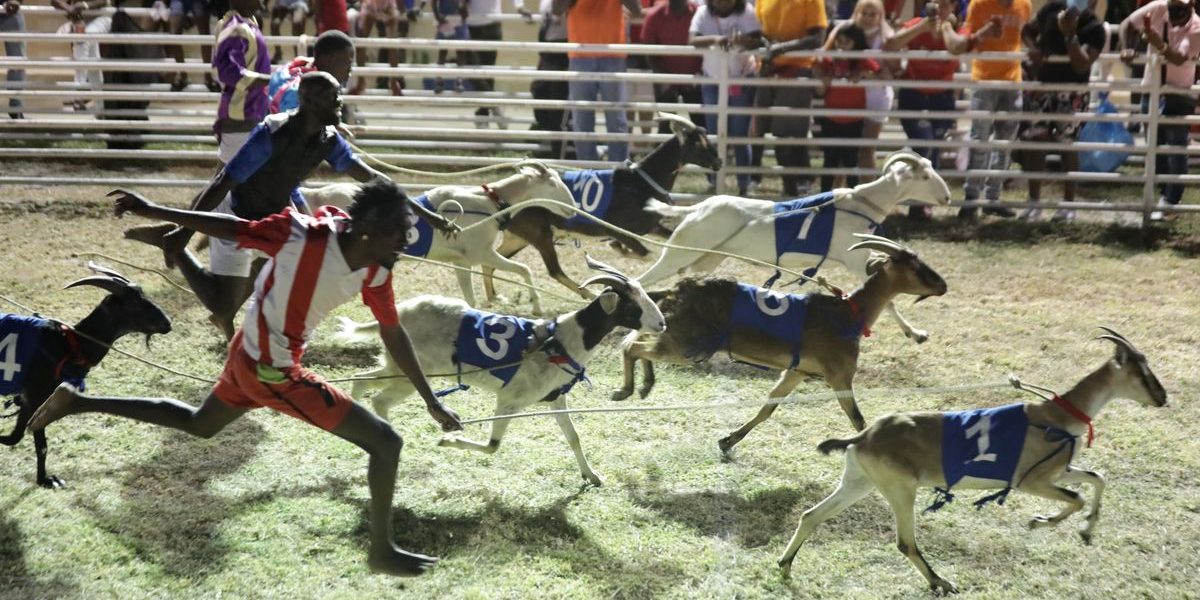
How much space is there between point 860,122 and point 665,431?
6.77 metres

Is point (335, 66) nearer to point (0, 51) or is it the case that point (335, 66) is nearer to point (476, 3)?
point (476, 3)

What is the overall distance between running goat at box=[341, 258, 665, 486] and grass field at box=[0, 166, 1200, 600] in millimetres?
436

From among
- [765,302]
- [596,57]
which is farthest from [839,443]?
[596,57]

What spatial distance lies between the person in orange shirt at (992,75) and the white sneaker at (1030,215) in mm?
124

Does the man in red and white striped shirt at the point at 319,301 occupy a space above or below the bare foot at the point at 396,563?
above

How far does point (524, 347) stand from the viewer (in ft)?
20.0

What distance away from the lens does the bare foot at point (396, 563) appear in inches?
187

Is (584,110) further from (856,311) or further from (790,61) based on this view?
(856,311)

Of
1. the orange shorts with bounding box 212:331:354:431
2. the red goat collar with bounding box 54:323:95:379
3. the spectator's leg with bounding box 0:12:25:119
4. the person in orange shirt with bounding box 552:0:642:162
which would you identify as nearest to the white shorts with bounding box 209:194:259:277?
the red goat collar with bounding box 54:323:95:379

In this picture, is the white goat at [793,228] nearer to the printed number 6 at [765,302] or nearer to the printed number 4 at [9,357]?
the printed number 6 at [765,302]

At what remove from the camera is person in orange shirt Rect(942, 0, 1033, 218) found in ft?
39.5

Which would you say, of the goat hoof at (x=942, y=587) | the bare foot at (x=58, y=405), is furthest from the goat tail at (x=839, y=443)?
the bare foot at (x=58, y=405)

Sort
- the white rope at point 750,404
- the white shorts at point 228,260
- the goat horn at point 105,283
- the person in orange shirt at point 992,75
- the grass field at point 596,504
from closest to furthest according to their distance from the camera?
the grass field at point 596,504 → the white rope at point 750,404 → the goat horn at point 105,283 → the white shorts at point 228,260 → the person in orange shirt at point 992,75

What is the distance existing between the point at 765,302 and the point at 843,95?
21.2ft
